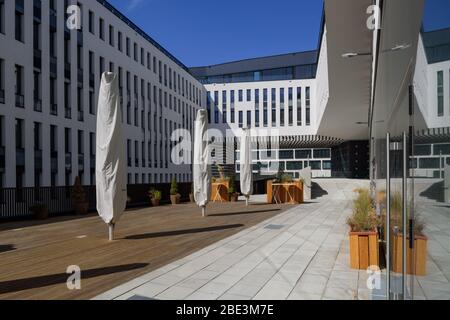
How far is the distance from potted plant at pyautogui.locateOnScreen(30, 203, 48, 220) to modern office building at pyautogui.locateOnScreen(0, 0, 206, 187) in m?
12.1

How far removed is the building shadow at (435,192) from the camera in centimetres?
153

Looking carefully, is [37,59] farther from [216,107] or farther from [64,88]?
[216,107]

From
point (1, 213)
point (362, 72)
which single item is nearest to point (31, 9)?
point (1, 213)

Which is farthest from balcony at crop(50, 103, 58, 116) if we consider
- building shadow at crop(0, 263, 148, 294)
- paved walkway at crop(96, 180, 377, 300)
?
building shadow at crop(0, 263, 148, 294)

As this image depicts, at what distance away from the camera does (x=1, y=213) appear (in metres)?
12.3

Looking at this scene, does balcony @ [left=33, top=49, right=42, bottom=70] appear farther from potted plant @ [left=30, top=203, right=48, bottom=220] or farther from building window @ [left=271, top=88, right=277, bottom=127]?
building window @ [left=271, top=88, right=277, bottom=127]

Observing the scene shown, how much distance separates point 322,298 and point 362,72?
37.7ft

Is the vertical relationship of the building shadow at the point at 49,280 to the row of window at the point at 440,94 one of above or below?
below

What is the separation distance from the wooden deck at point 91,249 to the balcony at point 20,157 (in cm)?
1428

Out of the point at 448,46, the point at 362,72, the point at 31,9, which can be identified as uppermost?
the point at 31,9

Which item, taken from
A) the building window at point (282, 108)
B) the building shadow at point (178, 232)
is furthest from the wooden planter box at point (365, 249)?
the building window at point (282, 108)

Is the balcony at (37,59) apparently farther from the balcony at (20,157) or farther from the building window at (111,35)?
the building window at (111,35)

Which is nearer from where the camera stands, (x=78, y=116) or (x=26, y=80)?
(x=26, y=80)

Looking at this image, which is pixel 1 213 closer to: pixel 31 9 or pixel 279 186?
pixel 279 186
